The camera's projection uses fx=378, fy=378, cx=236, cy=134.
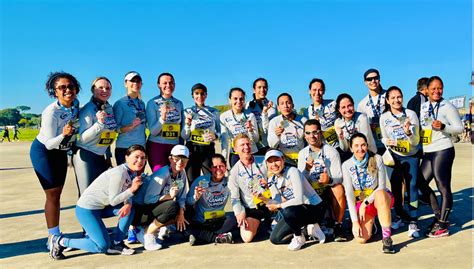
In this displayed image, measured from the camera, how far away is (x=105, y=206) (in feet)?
15.3

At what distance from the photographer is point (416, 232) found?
492 centimetres

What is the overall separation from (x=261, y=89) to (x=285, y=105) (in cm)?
78

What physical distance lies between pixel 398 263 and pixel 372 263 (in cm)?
27

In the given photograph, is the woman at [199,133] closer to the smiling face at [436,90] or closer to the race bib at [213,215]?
the race bib at [213,215]

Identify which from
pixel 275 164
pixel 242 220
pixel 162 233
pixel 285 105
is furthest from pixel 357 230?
pixel 162 233

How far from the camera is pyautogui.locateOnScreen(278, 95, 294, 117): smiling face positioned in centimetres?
553

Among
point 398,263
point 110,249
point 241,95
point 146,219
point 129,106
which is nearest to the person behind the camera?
point 398,263

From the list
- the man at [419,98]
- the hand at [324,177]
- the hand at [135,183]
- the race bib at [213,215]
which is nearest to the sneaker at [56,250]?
the hand at [135,183]

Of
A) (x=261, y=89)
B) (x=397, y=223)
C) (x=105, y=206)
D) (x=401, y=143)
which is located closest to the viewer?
(x=105, y=206)

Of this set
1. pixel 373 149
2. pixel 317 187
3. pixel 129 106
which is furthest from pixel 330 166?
pixel 129 106

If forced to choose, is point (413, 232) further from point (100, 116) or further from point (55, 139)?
point (55, 139)

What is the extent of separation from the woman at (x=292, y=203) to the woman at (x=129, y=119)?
1883 mm

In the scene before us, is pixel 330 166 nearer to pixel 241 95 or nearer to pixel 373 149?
pixel 373 149

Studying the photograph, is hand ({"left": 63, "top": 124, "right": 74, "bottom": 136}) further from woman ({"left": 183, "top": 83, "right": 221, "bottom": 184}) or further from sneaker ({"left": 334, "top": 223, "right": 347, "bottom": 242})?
sneaker ({"left": 334, "top": 223, "right": 347, "bottom": 242})
